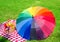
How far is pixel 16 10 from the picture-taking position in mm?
12836

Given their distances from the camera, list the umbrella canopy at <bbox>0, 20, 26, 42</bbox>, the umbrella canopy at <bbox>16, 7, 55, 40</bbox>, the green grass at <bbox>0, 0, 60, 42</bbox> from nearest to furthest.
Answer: the umbrella canopy at <bbox>16, 7, 55, 40</bbox>
the umbrella canopy at <bbox>0, 20, 26, 42</bbox>
the green grass at <bbox>0, 0, 60, 42</bbox>

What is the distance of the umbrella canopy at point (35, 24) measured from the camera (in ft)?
25.5

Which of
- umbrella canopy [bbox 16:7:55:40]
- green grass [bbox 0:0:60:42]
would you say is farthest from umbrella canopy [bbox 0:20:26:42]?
umbrella canopy [bbox 16:7:55:40]

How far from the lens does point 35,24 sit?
25.5 feet

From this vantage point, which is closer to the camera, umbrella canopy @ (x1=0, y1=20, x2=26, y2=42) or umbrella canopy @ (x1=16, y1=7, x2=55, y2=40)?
umbrella canopy @ (x1=16, y1=7, x2=55, y2=40)

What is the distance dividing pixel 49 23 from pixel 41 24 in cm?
32

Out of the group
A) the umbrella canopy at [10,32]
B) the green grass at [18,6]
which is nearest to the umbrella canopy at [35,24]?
the umbrella canopy at [10,32]

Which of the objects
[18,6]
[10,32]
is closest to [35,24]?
[10,32]

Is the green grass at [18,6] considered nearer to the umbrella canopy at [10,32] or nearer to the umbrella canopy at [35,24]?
the umbrella canopy at [10,32]

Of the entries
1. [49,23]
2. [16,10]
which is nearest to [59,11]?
[16,10]

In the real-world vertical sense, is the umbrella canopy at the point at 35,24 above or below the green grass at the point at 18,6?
below

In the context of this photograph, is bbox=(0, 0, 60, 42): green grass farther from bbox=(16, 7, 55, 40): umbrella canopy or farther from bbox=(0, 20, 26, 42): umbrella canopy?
bbox=(16, 7, 55, 40): umbrella canopy

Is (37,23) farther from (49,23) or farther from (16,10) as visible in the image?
(16,10)

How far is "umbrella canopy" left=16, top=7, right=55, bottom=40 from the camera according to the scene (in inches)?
306
